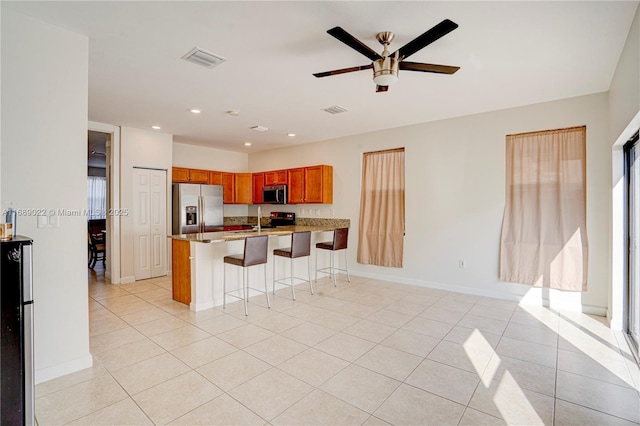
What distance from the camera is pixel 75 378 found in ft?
7.72

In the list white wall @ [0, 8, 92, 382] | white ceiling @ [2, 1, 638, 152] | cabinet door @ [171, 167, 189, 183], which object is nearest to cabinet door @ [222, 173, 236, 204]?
cabinet door @ [171, 167, 189, 183]

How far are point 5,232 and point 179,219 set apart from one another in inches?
164

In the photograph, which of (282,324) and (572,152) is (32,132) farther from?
(572,152)

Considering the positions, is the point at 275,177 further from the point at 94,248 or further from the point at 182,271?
the point at 94,248

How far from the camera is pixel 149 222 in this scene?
5582 mm

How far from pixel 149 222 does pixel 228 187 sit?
6.60ft

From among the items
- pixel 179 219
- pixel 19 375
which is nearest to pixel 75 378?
pixel 19 375

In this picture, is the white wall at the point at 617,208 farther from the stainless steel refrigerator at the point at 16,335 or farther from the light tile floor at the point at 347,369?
the stainless steel refrigerator at the point at 16,335

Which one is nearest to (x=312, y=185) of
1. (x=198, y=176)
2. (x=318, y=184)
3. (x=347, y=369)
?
(x=318, y=184)

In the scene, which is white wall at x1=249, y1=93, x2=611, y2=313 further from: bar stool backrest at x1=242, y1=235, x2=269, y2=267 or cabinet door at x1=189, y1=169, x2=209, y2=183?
cabinet door at x1=189, y1=169, x2=209, y2=183

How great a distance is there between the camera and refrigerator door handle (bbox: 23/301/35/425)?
5.58 feet

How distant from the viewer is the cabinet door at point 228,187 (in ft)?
23.4

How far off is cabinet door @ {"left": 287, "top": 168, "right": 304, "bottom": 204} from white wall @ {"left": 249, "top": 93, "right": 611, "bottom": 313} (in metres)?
1.45

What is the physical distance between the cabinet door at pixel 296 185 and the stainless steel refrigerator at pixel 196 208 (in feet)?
4.80
